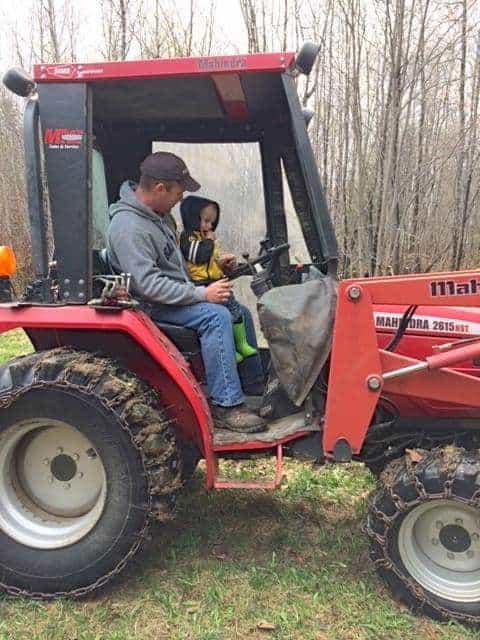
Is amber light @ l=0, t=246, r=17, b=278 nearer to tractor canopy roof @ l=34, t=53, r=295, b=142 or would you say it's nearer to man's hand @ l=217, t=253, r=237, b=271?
tractor canopy roof @ l=34, t=53, r=295, b=142

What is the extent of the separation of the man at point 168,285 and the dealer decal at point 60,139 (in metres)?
0.38

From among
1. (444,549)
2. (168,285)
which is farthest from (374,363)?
(168,285)

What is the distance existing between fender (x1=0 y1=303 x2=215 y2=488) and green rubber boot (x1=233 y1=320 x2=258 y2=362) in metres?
0.48

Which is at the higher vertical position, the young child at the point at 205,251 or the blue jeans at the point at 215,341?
the young child at the point at 205,251

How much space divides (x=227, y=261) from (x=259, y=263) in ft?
0.63

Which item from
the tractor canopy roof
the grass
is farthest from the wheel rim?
the tractor canopy roof

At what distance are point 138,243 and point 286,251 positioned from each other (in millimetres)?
959

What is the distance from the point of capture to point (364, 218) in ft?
25.3

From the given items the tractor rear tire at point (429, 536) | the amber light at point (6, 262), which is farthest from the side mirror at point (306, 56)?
the tractor rear tire at point (429, 536)

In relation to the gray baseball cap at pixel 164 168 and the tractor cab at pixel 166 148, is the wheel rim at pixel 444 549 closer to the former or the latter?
the tractor cab at pixel 166 148

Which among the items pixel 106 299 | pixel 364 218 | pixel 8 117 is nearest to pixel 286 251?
pixel 106 299

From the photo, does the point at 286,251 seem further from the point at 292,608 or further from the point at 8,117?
the point at 8,117

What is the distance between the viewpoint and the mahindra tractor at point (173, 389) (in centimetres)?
248

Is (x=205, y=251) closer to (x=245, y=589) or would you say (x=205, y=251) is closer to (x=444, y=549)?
(x=245, y=589)
